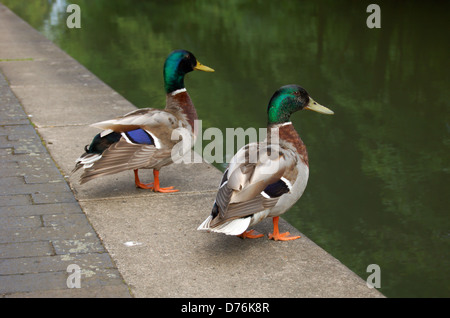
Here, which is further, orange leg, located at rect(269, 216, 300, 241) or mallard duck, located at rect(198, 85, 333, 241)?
orange leg, located at rect(269, 216, 300, 241)

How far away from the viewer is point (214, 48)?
12352 mm

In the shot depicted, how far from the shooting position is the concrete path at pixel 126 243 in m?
3.59

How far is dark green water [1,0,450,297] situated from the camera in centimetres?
497

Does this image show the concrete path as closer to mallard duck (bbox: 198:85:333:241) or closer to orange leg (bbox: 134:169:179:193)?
orange leg (bbox: 134:169:179:193)

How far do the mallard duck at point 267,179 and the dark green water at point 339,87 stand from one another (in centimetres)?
87

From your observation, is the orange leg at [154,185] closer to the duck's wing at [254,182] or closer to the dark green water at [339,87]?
the dark green water at [339,87]

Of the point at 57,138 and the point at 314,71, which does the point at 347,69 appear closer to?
the point at 314,71

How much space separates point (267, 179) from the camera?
3859 millimetres

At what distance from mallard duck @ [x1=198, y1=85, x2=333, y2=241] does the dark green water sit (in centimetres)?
87

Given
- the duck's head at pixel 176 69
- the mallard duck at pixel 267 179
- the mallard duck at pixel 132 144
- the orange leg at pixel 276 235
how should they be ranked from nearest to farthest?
the mallard duck at pixel 267 179 → the orange leg at pixel 276 235 → the mallard duck at pixel 132 144 → the duck's head at pixel 176 69

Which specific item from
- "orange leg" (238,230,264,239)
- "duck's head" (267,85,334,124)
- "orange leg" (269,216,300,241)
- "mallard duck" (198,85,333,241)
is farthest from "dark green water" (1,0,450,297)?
"duck's head" (267,85,334,124)

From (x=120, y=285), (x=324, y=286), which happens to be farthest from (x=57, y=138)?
(x=324, y=286)

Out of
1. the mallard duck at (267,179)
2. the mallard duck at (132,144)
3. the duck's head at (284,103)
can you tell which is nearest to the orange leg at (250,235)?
the mallard duck at (267,179)

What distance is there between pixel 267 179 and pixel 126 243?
3.11ft
